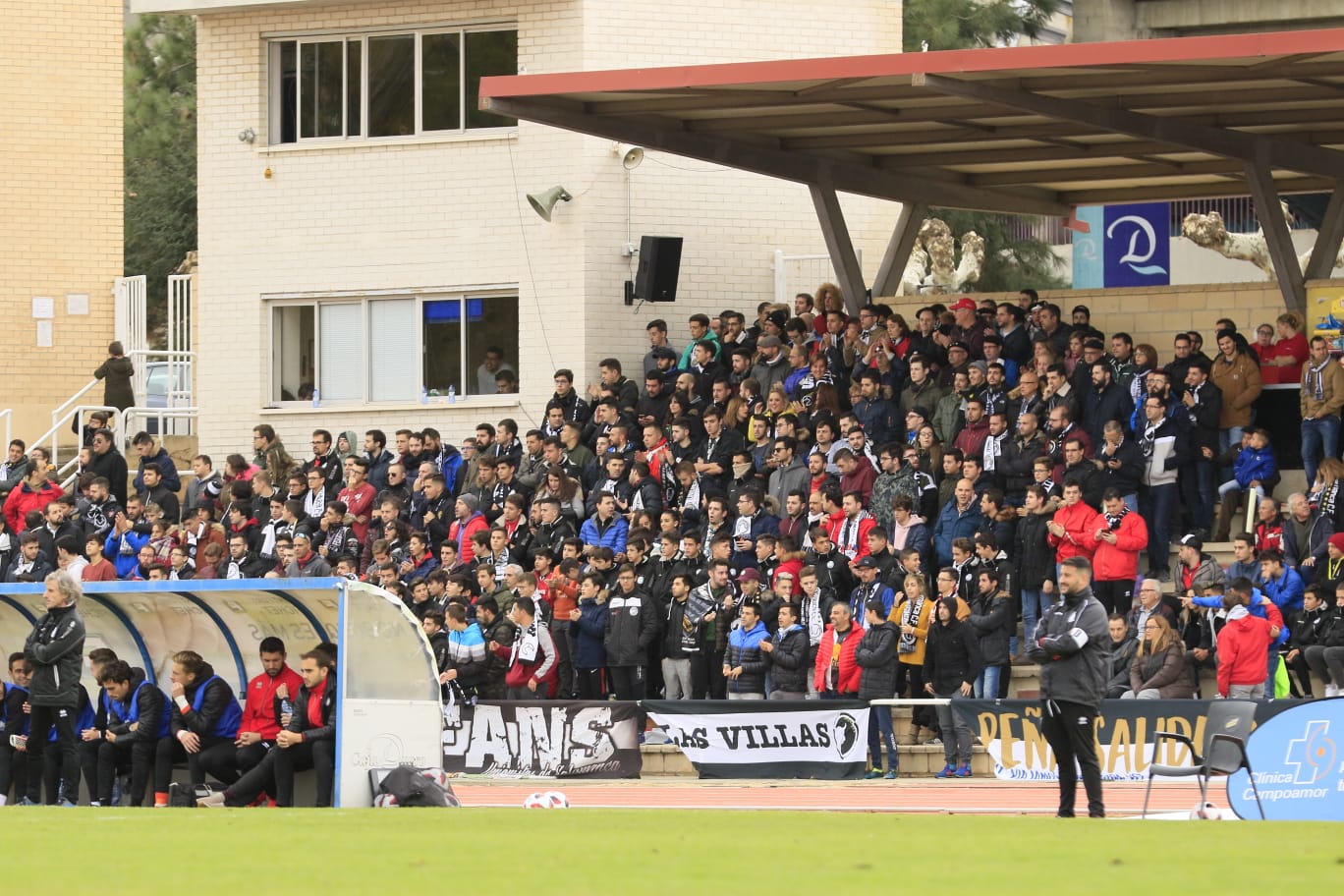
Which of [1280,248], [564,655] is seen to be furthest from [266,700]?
[1280,248]

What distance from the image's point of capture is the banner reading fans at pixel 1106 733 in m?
18.9

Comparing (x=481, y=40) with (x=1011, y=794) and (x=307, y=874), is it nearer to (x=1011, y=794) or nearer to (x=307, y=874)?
(x=1011, y=794)

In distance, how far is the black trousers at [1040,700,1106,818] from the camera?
1444 centimetres

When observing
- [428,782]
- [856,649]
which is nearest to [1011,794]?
[856,649]

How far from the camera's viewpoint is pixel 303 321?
101 feet

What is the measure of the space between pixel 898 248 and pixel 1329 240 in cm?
547

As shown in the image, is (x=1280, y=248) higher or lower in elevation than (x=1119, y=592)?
higher

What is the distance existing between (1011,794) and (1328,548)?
3754mm

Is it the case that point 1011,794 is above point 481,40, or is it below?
below

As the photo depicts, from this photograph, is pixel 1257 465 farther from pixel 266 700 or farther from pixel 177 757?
pixel 177 757

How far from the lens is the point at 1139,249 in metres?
28.2

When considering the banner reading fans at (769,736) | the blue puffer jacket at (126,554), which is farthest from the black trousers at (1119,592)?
the blue puffer jacket at (126,554)

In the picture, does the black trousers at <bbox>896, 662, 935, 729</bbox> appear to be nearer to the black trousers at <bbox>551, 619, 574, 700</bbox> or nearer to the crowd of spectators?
the crowd of spectators

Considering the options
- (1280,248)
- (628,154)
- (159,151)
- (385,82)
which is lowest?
(1280,248)
